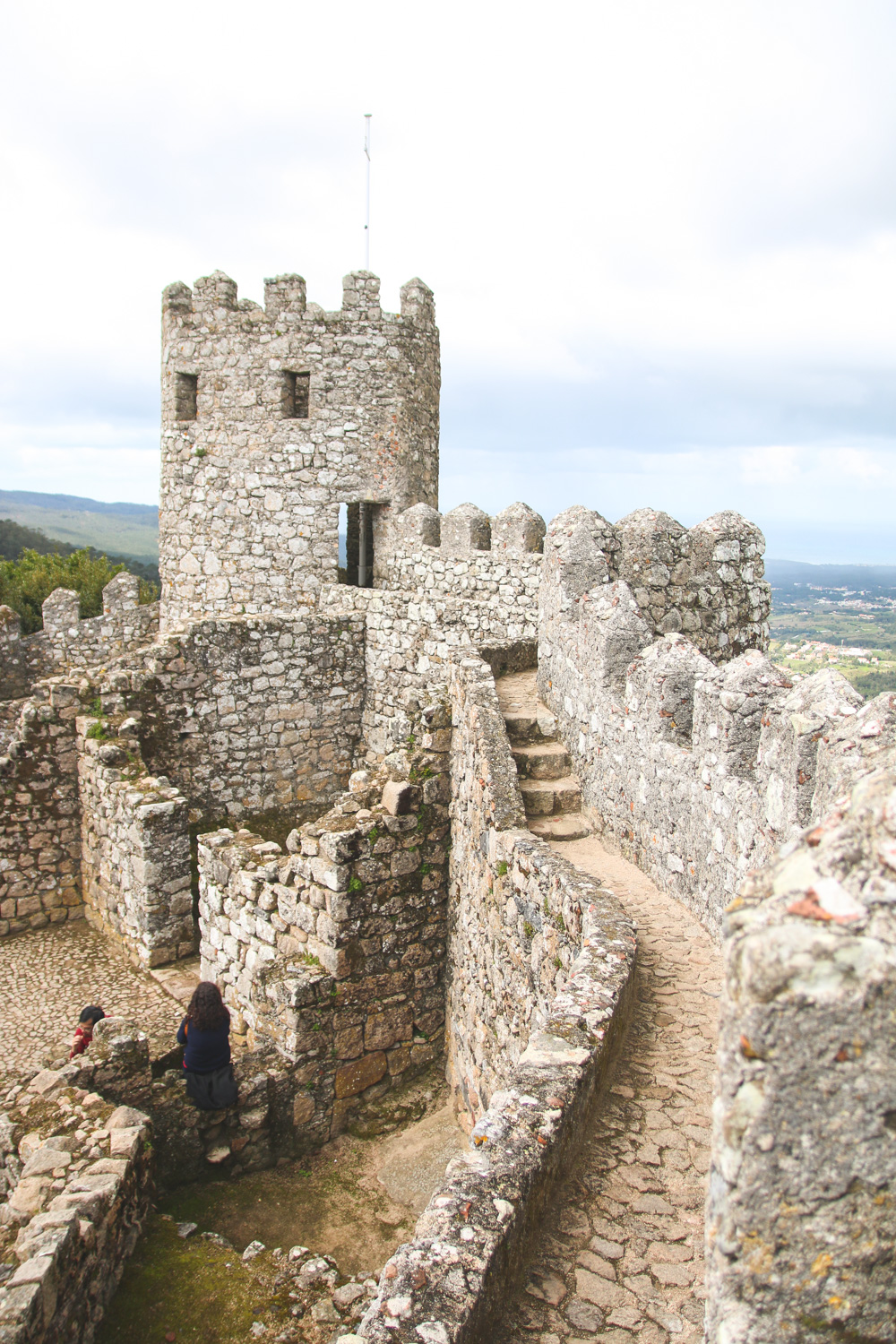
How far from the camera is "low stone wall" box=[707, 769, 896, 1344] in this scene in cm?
133

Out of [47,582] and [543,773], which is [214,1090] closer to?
[543,773]

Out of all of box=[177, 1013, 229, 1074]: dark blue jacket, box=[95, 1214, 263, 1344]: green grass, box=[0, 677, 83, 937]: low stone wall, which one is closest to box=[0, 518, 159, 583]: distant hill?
box=[0, 677, 83, 937]: low stone wall

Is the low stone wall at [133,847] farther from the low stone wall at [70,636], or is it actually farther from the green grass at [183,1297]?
the low stone wall at [70,636]

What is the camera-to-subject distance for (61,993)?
771cm

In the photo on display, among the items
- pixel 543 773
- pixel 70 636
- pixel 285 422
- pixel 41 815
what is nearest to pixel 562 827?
pixel 543 773

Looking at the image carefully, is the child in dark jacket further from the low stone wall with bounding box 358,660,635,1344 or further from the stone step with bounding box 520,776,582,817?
the stone step with bounding box 520,776,582,817

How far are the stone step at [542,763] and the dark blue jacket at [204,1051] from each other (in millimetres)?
2685

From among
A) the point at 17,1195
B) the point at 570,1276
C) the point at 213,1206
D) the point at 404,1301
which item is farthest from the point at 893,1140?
the point at 213,1206

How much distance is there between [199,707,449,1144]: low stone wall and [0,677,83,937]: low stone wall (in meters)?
3.36

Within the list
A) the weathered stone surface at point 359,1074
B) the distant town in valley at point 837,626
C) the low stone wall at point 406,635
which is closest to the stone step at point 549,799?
the distant town in valley at point 837,626

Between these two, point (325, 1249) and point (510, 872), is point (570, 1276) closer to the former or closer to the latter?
point (510, 872)

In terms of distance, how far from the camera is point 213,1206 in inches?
206

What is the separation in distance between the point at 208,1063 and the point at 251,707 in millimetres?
4877

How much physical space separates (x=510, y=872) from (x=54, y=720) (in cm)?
606
